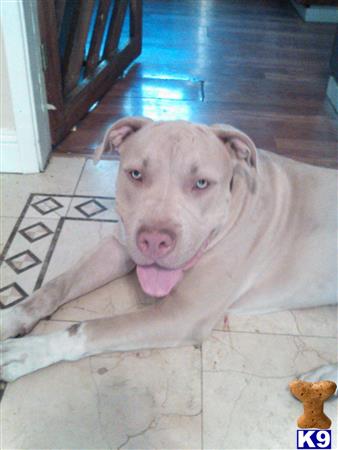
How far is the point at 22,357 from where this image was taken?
149 cm

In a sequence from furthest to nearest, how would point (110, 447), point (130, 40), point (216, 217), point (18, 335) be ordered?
point (130, 40), point (18, 335), point (216, 217), point (110, 447)

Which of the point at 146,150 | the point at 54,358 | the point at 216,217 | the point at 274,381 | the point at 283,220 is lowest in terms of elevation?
the point at 274,381

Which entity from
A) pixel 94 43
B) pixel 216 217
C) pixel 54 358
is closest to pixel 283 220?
pixel 216 217

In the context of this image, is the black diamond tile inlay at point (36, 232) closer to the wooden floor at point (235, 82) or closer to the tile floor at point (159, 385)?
the tile floor at point (159, 385)

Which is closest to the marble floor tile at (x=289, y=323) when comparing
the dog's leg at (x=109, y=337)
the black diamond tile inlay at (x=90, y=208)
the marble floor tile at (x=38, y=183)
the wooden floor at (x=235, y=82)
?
the dog's leg at (x=109, y=337)

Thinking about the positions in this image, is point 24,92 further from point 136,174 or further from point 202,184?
point 202,184

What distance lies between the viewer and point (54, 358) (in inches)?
59.7

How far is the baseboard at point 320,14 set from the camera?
19.2ft

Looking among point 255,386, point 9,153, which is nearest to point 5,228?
point 9,153

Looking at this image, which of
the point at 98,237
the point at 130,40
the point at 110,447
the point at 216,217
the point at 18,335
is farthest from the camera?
the point at 130,40

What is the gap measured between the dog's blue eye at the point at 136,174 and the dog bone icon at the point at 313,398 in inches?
33.7

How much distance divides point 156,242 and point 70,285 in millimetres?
572

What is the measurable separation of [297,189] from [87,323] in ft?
2.97

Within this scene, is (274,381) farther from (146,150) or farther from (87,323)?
(146,150)
